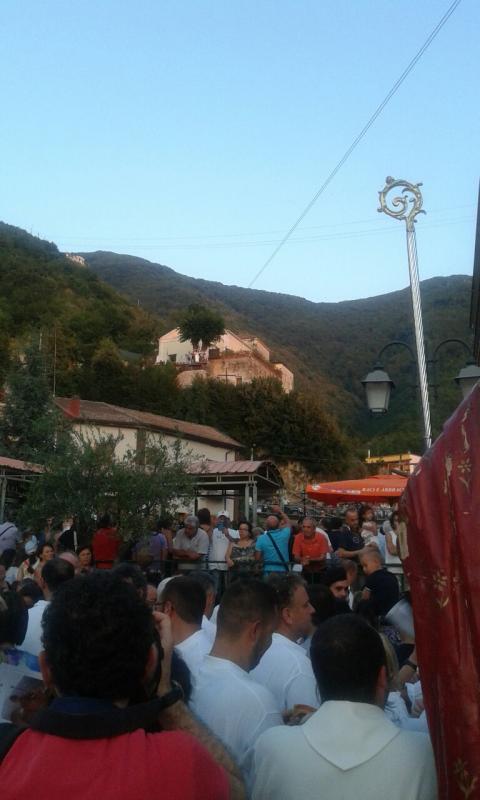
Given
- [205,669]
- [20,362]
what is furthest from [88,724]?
Answer: [20,362]

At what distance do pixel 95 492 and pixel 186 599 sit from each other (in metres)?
11.0

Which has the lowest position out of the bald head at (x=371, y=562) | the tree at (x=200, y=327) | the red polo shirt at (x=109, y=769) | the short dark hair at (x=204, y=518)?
the red polo shirt at (x=109, y=769)

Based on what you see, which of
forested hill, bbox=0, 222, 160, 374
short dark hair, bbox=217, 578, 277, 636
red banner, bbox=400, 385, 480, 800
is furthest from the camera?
forested hill, bbox=0, 222, 160, 374

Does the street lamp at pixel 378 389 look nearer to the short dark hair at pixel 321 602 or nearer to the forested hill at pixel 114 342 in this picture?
the short dark hair at pixel 321 602

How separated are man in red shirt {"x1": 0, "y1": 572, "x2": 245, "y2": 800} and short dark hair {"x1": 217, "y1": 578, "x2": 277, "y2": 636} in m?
1.64

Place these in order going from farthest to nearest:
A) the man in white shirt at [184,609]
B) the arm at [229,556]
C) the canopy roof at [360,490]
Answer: the canopy roof at [360,490], the arm at [229,556], the man in white shirt at [184,609]

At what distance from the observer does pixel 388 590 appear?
748 centimetres

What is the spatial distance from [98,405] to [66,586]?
5279cm

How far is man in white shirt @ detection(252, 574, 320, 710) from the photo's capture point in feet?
13.6

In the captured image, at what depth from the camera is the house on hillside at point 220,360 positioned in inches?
3282

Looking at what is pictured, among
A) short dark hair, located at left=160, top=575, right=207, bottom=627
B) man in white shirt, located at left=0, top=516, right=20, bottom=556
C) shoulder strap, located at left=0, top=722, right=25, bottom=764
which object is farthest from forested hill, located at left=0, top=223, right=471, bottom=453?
shoulder strap, located at left=0, top=722, right=25, bottom=764

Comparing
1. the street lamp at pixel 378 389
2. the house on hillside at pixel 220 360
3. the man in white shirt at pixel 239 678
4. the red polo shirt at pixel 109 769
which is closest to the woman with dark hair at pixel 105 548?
the street lamp at pixel 378 389

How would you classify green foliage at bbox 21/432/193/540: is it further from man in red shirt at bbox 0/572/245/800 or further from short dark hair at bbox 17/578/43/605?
man in red shirt at bbox 0/572/245/800

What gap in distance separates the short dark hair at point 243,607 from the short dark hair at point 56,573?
6.64 feet
